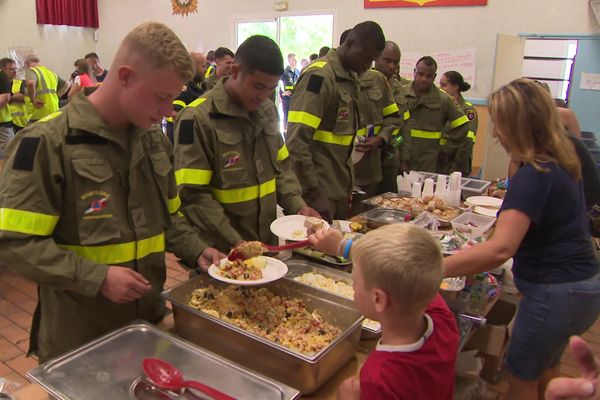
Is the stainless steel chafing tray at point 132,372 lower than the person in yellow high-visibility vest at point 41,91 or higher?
lower

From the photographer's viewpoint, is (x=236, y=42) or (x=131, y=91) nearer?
(x=131, y=91)

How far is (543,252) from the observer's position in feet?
5.31

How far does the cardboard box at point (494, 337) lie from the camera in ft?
7.32

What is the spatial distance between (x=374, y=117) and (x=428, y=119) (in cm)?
90

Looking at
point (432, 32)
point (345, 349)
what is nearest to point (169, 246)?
point (345, 349)

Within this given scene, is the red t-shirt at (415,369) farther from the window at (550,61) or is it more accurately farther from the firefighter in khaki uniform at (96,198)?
the window at (550,61)

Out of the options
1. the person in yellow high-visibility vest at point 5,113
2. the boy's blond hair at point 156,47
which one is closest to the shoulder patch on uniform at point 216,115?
the boy's blond hair at point 156,47

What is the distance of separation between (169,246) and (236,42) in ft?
26.1

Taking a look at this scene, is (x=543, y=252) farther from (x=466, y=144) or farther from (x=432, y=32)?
(x=432, y=32)

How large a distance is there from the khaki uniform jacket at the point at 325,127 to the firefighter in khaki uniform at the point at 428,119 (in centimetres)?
134

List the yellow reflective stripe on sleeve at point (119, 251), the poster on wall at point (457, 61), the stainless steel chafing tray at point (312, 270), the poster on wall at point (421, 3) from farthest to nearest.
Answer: the poster on wall at point (457, 61) < the poster on wall at point (421, 3) < the stainless steel chafing tray at point (312, 270) < the yellow reflective stripe on sleeve at point (119, 251)

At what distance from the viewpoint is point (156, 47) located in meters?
1.23

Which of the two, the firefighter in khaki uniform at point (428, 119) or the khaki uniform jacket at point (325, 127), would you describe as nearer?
the khaki uniform jacket at point (325, 127)

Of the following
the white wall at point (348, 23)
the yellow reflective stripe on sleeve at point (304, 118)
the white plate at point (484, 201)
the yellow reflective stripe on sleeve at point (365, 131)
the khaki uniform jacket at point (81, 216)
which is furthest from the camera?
the white wall at point (348, 23)
